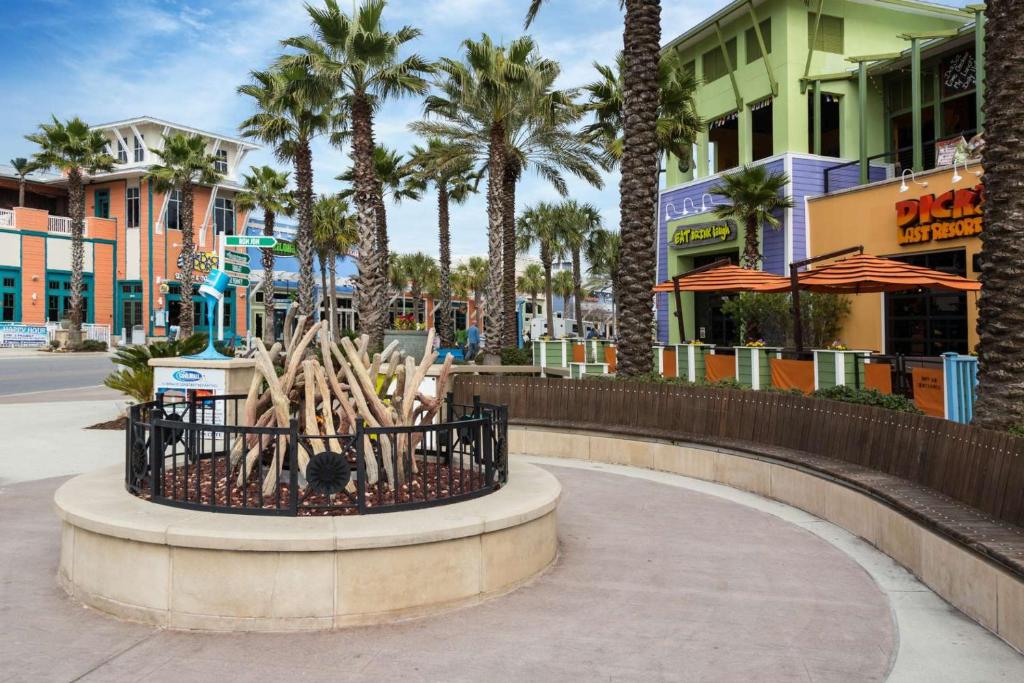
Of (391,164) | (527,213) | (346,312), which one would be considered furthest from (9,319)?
(527,213)

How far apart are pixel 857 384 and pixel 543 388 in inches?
216

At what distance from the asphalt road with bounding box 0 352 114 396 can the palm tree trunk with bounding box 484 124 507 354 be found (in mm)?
12408

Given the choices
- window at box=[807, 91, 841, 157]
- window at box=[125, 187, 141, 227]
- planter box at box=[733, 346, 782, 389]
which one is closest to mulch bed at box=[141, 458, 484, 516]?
planter box at box=[733, 346, 782, 389]

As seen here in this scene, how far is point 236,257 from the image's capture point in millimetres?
17344

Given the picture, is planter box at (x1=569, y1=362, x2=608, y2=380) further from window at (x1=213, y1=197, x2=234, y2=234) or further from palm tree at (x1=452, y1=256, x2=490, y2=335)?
palm tree at (x1=452, y1=256, x2=490, y2=335)

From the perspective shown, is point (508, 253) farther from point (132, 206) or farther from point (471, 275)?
point (471, 275)

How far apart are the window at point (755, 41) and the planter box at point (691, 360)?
12.6m

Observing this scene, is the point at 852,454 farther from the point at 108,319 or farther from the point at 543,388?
the point at 108,319

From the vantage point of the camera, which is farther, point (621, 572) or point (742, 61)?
point (742, 61)

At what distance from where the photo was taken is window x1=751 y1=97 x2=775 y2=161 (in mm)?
25589

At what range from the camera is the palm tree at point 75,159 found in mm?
44281

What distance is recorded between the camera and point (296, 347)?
22.1 feet

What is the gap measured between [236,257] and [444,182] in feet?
54.4

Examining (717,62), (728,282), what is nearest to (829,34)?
(717,62)
